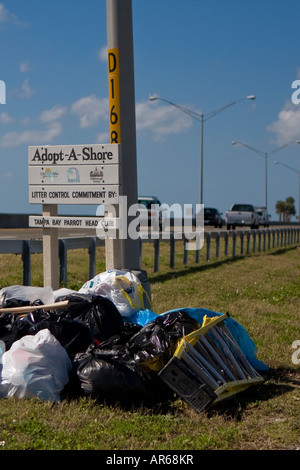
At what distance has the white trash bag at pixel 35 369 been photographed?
18.8ft

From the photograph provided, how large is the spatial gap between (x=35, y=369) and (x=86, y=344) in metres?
0.81

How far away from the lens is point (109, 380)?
5707 millimetres

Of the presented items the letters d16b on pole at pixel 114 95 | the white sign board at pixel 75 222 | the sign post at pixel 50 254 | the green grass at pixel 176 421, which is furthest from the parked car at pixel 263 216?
the green grass at pixel 176 421

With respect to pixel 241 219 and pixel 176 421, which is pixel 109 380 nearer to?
pixel 176 421

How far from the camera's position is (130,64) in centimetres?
940

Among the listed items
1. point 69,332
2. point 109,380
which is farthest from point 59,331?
point 109,380

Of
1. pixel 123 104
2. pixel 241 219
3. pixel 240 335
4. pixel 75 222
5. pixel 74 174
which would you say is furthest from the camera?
pixel 241 219

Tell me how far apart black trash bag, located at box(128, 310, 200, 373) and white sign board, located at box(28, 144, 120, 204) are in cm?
298

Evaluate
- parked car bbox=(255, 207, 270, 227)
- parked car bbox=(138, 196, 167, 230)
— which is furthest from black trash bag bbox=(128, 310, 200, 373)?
parked car bbox=(255, 207, 270, 227)

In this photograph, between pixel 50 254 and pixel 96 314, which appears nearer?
pixel 96 314

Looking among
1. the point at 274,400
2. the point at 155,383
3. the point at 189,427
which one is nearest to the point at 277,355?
the point at 274,400

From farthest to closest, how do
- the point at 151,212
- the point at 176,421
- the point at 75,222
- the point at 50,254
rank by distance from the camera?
the point at 151,212, the point at 50,254, the point at 75,222, the point at 176,421
